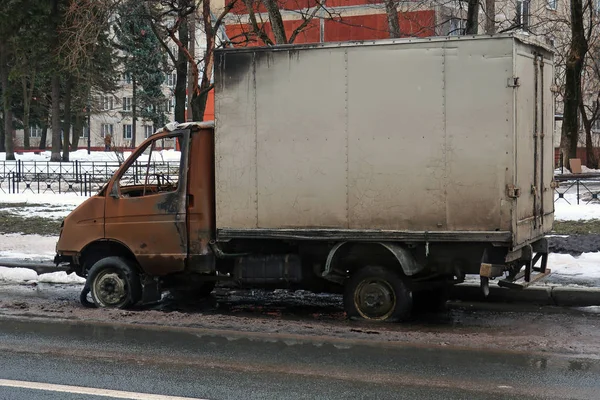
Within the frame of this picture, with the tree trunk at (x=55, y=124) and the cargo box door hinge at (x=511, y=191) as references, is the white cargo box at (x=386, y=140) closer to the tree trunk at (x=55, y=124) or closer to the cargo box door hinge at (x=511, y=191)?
the cargo box door hinge at (x=511, y=191)

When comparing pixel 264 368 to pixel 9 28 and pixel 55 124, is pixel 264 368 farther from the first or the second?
pixel 55 124

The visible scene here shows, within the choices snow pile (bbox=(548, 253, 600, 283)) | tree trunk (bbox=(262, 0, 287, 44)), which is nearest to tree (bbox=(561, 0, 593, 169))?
tree trunk (bbox=(262, 0, 287, 44))

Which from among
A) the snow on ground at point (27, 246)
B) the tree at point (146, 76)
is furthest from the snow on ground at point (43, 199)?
the tree at point (146, 76)

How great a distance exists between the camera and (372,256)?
903 cm

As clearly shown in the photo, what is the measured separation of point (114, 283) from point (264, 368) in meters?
3.61

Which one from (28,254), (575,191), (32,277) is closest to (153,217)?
(32,277)

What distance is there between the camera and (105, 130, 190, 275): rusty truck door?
952 centimetres

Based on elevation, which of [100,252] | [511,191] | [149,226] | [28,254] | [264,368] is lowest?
[264,368]

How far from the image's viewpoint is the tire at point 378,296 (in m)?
8.91

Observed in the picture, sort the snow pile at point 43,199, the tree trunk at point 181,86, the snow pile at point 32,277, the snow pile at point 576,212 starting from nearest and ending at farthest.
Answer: the snow pile at point 32,277
the snow pile at point 576,212
the snow pile at point 43,199
the tree trunk at point 181,86

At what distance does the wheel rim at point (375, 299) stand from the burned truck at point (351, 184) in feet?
0.05

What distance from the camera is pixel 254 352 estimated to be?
7.50 m

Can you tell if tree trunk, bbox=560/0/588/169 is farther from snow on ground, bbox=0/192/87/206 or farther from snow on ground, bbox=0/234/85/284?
snow on ground, bbox=0/234/85/284

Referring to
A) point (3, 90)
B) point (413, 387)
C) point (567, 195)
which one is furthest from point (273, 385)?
point (3, 90)
